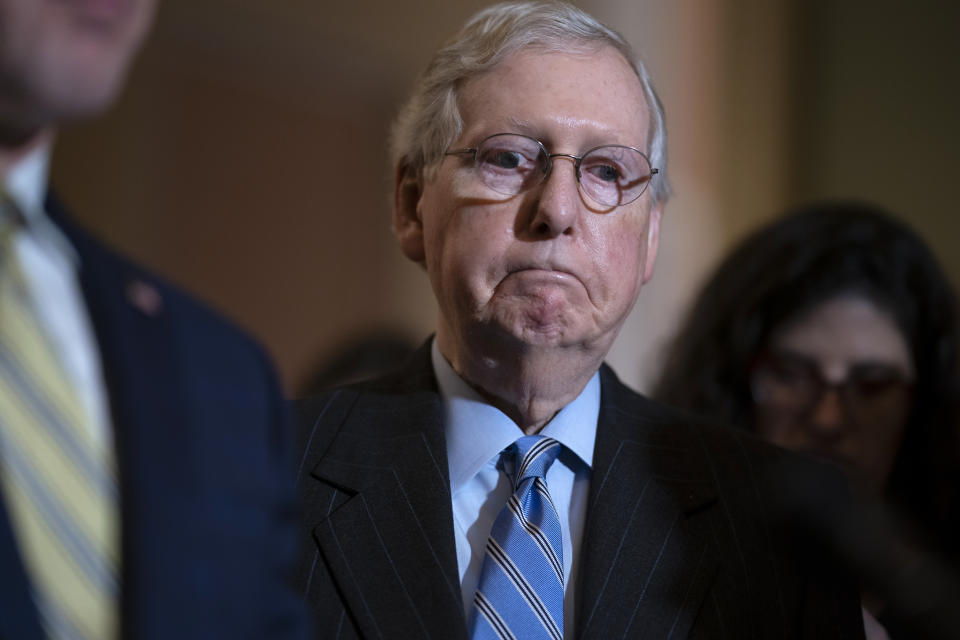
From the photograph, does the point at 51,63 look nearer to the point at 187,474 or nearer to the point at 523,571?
the point at 187,474

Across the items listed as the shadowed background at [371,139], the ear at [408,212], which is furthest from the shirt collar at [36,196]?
the shadowed background at [371,139]

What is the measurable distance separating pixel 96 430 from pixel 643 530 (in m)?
0.88

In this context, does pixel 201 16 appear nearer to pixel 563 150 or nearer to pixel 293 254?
pixel 293 254

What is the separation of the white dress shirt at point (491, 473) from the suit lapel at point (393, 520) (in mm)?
34

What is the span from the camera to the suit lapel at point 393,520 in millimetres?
1403

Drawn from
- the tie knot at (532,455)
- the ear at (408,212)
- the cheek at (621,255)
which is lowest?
the tie knot at (532,455)

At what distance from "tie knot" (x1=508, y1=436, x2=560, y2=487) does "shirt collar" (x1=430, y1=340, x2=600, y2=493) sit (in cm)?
1

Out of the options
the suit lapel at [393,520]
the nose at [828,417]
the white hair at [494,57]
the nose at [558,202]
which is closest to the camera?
the suit lapel at [393,520]

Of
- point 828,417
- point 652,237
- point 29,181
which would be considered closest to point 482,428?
point 652,237

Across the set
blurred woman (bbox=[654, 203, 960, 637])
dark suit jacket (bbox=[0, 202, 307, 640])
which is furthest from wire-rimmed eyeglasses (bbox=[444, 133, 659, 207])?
blurred woman (bbox=[654, 203, 960, 637])

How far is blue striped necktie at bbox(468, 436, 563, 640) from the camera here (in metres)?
1.43

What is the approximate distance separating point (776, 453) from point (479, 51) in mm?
721

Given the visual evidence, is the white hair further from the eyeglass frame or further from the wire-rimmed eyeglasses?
the eyeglass frame

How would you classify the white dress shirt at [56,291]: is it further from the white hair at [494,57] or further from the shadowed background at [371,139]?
the shadowed background at [371,139]
